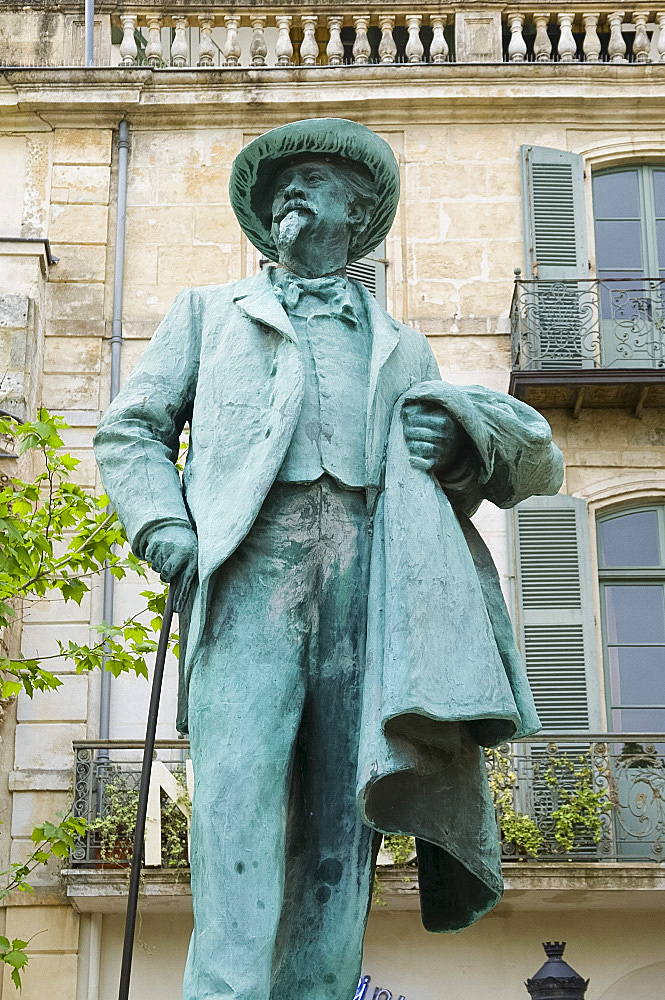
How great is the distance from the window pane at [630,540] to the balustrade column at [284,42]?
18.7 ft

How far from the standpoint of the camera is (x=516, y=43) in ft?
57.6

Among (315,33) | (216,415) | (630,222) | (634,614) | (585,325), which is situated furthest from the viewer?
(315,33)

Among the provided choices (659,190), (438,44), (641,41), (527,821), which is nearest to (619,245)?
(659,190)

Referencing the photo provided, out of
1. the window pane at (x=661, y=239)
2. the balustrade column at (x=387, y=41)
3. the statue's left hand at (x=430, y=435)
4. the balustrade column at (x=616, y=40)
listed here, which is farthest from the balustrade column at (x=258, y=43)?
the statue's left hand at (x=430, y=435)

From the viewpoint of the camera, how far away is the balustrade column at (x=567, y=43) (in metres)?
17.5

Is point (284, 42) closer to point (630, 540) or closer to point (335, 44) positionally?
point (335, 44)

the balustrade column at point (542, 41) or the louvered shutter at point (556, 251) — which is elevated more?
the balustrade column at point (542, 41)

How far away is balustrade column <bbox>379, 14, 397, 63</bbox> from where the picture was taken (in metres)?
17.5

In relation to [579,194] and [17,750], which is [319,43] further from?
[17,750]

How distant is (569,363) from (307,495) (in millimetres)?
13032

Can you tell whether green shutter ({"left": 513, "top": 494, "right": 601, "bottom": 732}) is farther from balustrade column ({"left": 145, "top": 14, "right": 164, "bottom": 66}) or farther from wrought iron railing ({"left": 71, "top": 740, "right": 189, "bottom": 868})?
balustrade column ({"left": 145, "top": 14, "right": 164, "bottom": 66})

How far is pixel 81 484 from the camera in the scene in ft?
52.7

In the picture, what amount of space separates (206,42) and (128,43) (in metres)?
0.79

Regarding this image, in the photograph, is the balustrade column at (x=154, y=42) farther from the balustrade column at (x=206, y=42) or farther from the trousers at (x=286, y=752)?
the trousers at (x=286, y=752)
